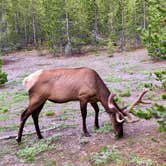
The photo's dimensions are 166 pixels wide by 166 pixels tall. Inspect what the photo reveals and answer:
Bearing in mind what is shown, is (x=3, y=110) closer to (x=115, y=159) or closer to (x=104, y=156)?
(x=104, y=156)

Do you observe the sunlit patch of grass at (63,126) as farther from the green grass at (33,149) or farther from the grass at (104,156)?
the grass at (104,156)

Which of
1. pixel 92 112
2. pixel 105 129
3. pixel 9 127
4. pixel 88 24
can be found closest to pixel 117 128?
pixel 105 129

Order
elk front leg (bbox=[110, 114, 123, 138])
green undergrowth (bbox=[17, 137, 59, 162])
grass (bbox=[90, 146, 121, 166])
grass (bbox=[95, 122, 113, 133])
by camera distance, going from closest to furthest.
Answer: grass (bbox=[90, 146, 121, 166]) < green undergrowth (bbox=[17, 137, 59, 162]) < elk front leg (bbox=[110, 114, 123, 138]) < grass (bbox=[95, 122, 113, 133])

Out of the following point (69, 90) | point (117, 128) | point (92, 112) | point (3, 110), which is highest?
point (69, 90)

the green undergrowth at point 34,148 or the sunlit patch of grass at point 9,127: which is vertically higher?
the green undergrowth at point 34,148

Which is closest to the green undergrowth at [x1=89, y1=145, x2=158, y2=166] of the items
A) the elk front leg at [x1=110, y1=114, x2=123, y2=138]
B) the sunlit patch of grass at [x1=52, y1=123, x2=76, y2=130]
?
the elk front leg at [x1=110, y1=114, x2=123, y2=138]

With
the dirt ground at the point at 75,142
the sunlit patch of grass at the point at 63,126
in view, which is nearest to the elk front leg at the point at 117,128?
the dirt ground at the point at 75,142

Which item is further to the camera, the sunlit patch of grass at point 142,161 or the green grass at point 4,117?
the green grass at point 4,117

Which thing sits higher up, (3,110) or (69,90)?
(69,90)

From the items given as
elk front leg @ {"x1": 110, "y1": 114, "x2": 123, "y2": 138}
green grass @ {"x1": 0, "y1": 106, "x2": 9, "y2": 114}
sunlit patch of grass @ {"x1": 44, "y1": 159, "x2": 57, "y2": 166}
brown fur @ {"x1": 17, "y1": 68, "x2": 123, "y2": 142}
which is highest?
brown fur @ {"x1": 17, "y1": 68, "x2": 123, "y2": 142}

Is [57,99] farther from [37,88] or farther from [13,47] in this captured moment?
[13,47]

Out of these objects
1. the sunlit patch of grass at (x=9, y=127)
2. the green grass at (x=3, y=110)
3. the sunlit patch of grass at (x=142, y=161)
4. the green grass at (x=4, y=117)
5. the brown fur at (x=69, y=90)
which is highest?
the brown fur at (x=69, y=90)

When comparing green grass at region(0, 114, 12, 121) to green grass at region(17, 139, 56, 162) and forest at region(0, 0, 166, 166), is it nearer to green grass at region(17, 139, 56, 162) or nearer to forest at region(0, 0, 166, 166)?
forest at region(0, 0, 166, 166)

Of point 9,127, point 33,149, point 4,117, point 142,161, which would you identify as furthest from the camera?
point 4,117
